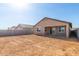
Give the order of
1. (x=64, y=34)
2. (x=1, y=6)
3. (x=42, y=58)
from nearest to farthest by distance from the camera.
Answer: (x=42, y=58) < (x=1, y=6) < (x=64, y=34)

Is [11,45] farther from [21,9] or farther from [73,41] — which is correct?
[73,41]

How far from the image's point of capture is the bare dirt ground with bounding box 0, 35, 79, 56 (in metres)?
3.27

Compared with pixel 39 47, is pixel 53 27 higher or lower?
higher

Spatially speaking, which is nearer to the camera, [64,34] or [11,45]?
[11,45]

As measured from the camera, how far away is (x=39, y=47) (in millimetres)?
3492

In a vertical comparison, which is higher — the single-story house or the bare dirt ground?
the single-story house

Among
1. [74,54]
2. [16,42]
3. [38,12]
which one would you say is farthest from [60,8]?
[16,42]

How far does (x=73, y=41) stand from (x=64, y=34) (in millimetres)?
453

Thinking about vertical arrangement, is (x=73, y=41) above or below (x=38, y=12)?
below

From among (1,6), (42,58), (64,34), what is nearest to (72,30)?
(64,34)

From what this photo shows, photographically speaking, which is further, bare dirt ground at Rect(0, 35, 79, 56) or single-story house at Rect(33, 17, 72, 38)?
single-story house at Rect(33, 17, 72, 38)

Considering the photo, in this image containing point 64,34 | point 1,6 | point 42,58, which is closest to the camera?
point 42,58

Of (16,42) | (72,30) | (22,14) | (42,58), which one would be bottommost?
(42,58)

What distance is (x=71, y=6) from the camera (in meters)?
3.50
